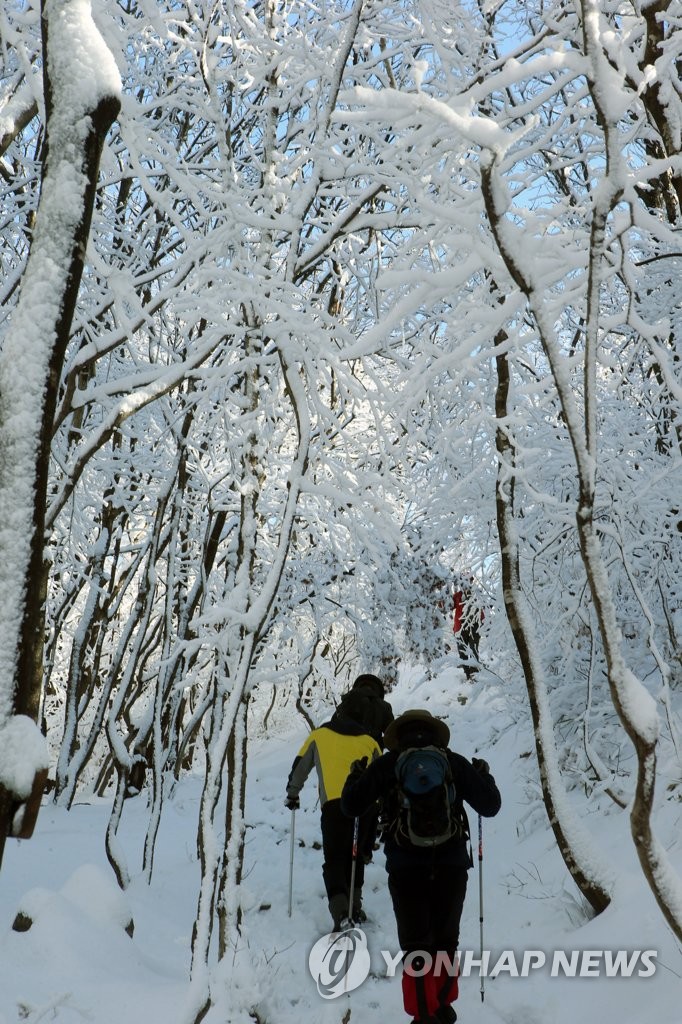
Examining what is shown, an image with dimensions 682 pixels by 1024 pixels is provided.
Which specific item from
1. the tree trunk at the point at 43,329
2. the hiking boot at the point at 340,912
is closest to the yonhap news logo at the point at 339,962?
the hiking boot at the point at 340,912

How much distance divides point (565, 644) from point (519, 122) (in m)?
5.04

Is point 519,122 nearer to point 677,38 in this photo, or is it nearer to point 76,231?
point 677,38

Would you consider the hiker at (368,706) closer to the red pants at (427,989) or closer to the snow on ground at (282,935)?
the snow on ground at (282,935)

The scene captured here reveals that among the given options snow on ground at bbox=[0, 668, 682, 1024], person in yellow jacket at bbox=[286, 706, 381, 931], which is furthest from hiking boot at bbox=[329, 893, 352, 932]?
snow on ground at bbox=[0, 668, 682, 1024]

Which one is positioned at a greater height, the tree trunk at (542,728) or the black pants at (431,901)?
the tree trunk at (542,728)

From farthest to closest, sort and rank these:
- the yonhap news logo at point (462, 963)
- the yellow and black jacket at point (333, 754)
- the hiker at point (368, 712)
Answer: the hiker at point (368, 712), the yellow and black jacket at point (333, 754), the yonhap news logo at point (462, 963)

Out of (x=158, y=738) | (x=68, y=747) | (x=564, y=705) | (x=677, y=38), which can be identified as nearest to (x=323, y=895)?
(x=158, y=738)

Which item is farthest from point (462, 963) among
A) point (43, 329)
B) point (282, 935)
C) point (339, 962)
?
point (43, 329)

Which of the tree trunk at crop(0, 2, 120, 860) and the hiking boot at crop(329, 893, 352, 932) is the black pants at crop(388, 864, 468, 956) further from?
the hiking boot at crop(329, 893, 352, 932)

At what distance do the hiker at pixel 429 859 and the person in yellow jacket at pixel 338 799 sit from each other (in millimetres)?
2133

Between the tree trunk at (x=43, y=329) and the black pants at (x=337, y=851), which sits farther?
the black pants at (x=337, y=851)

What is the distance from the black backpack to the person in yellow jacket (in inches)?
87.4

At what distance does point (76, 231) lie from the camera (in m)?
3.13

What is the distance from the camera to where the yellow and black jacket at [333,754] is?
6316 mm
